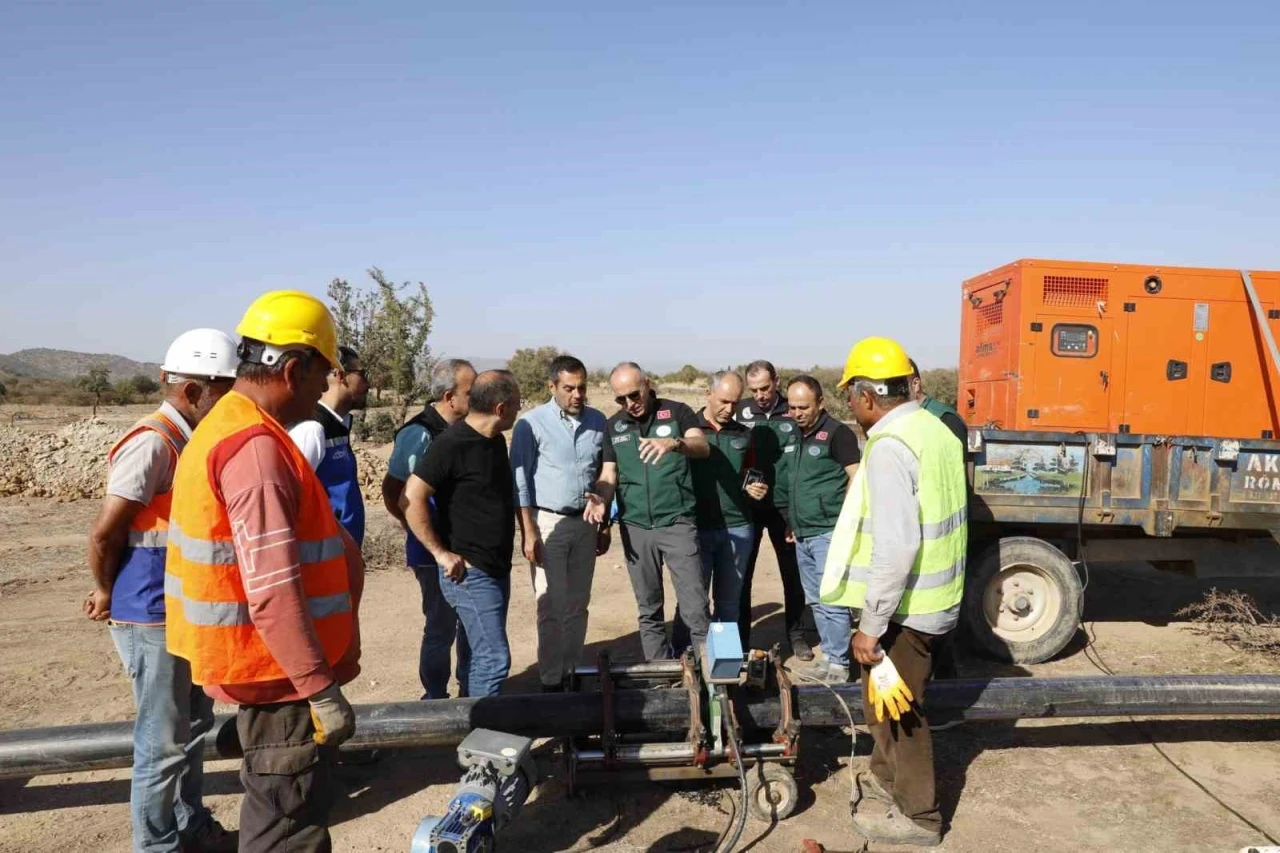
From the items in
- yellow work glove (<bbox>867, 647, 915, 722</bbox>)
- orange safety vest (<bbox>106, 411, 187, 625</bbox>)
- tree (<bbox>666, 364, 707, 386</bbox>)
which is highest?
tree (<bbox>666, 364, 707, 386</bbox>)

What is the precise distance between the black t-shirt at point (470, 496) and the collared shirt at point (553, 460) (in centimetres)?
49

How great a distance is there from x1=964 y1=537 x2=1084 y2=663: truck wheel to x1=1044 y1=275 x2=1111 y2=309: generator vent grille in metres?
2.06

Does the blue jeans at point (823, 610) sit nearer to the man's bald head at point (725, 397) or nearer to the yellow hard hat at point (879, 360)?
the man's bald head at point (725, 397)

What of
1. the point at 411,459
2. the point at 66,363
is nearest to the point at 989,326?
the point at 411,459

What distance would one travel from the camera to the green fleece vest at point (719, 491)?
5684mm

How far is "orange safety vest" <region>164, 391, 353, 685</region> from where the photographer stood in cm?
226

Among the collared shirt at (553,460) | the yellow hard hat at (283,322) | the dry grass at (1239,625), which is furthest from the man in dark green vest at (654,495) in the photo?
the dry grass at (1239,625)

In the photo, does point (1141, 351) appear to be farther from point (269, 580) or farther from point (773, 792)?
Result: point (269, 580)

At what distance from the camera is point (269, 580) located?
2211mm

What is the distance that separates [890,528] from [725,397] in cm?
250

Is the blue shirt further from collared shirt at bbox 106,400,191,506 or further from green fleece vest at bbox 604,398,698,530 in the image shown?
collared shirt at bbox 106,400,191,506

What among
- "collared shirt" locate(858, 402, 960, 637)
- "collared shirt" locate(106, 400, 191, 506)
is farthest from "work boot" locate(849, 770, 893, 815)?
"collared shirt" locate(106, 400, 191, 506)

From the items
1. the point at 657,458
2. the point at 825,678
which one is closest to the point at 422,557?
the point at 657,458

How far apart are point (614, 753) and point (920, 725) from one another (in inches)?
55.2
